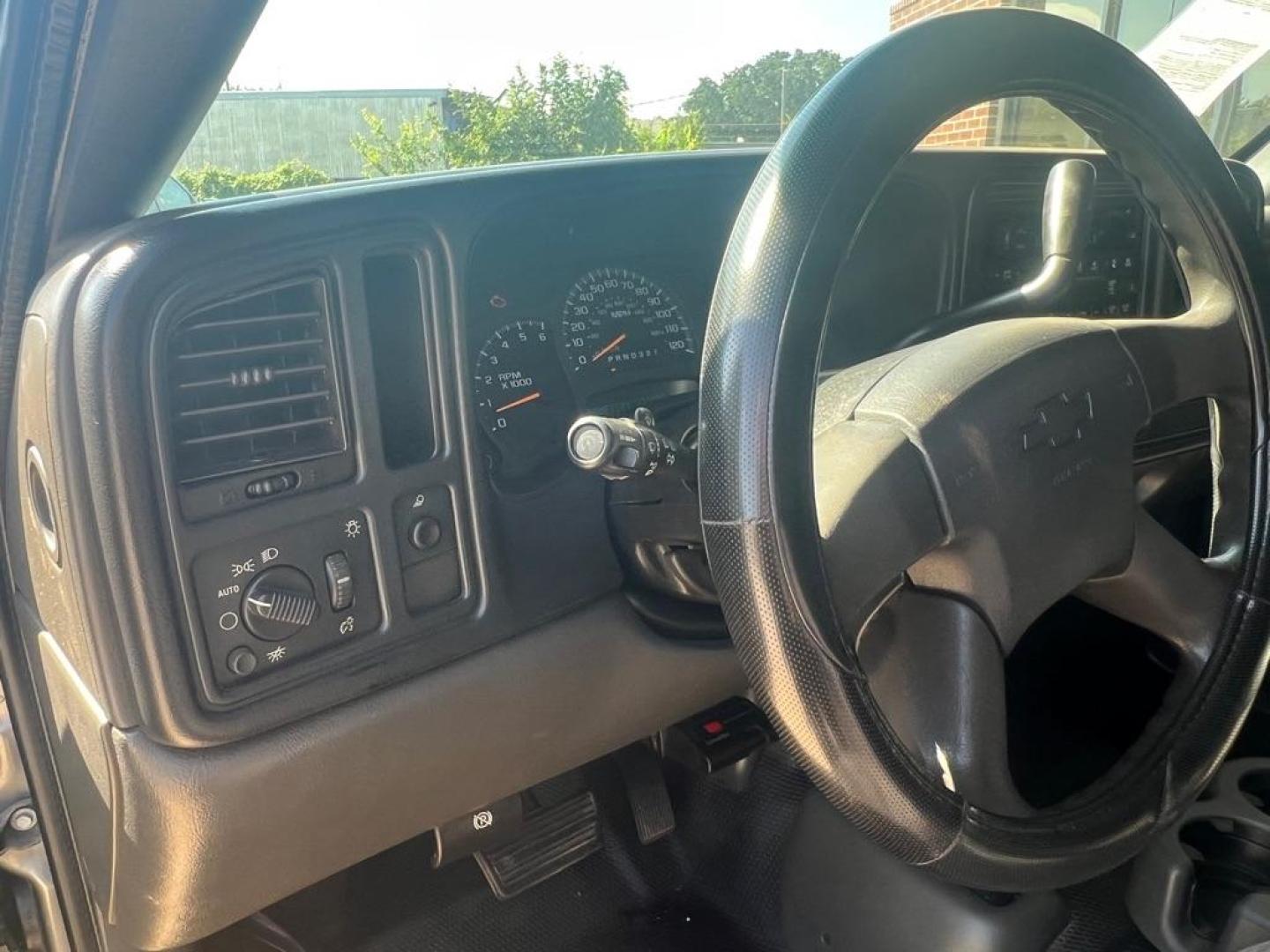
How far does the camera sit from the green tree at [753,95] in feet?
4.41

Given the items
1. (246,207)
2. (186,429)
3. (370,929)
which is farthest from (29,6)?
(370,929)

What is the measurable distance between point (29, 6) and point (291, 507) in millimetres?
410

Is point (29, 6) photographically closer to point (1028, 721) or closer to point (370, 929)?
point (370, 929)

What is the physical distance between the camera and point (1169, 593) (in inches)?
41.6

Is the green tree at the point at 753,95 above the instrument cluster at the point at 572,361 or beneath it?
above

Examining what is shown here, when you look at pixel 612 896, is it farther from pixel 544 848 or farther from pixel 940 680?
pixel 940 680

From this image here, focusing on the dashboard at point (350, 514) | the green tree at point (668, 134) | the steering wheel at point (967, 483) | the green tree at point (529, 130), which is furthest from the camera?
the green tree at point (668, 134)

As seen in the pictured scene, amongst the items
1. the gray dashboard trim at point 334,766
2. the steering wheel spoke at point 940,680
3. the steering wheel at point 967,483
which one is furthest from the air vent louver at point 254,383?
the steering wheel spoke at point 940,680

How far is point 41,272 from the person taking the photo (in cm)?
91

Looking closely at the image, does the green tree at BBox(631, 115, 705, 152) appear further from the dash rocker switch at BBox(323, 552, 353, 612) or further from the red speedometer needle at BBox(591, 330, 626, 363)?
the dash rocker switch at BBox(323, 552, 353, 612)

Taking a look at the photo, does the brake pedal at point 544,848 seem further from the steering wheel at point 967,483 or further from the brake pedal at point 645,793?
the steering wheel at point 967,483

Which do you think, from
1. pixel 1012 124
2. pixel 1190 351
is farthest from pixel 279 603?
pixel 1012 124

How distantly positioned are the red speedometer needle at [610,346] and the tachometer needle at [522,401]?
0.28ft

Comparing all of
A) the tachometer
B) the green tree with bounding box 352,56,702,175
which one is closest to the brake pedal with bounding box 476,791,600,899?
the tachometer
